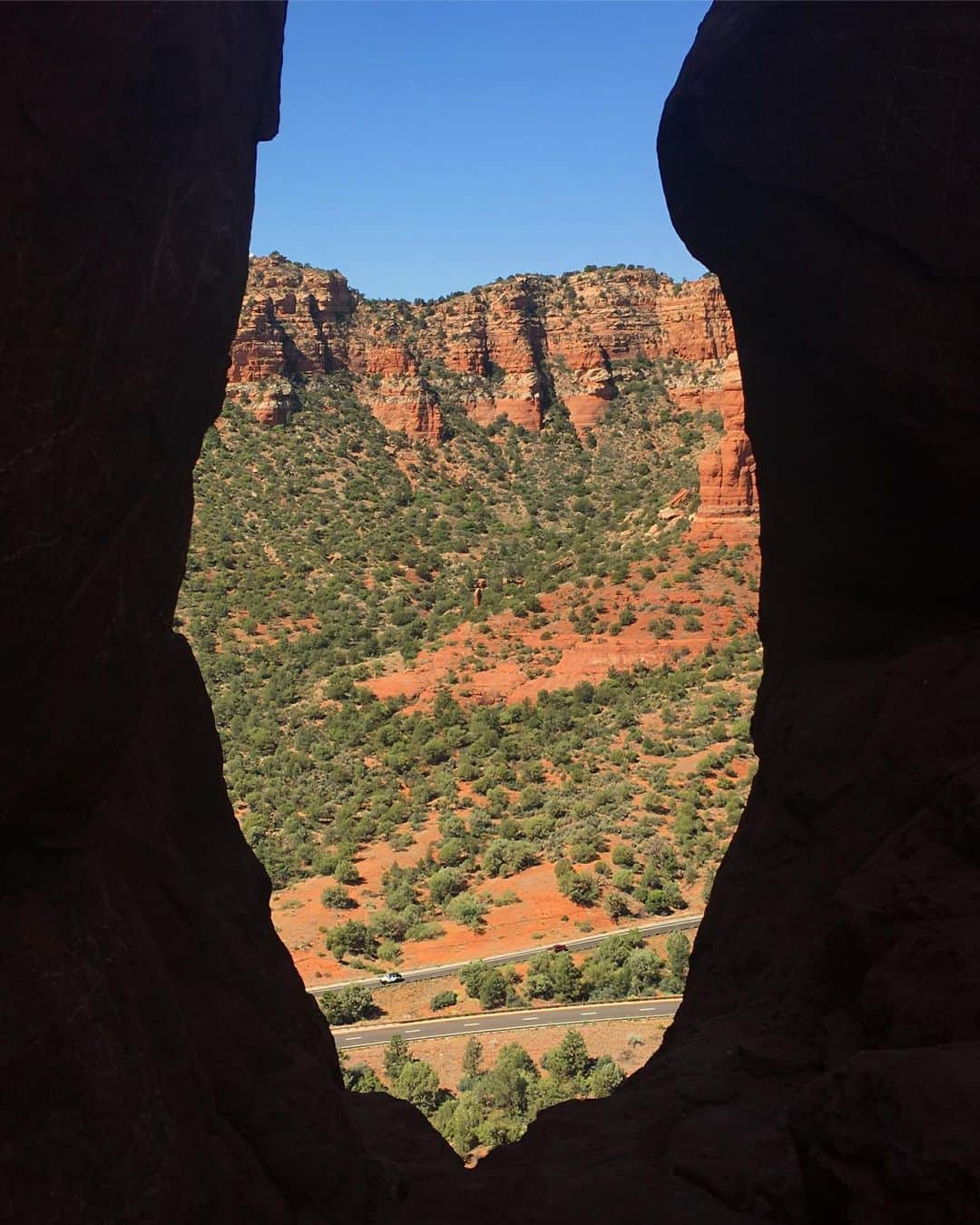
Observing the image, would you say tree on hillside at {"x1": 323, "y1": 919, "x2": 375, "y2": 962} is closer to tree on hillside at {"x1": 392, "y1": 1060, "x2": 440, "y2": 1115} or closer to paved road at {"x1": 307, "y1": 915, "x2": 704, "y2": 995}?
paved road at {"x1": 307, "y1": 915, "x2": 704, "y2": 995}

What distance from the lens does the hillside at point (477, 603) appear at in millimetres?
39781

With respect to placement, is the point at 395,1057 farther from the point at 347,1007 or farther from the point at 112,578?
the point at 112,578

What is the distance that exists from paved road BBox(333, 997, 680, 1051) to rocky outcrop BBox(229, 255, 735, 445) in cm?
7083

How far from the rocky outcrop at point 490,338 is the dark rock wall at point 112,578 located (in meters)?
88.0

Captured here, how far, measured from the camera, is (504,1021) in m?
28.8

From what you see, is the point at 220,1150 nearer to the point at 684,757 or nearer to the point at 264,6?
the point at 264,6

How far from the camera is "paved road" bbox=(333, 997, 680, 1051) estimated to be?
1112 inches

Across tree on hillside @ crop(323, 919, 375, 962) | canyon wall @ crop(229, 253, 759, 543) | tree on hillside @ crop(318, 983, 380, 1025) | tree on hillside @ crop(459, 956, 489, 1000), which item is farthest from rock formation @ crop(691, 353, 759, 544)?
tree on hillside @ crop(318, 983, 380, 1025)

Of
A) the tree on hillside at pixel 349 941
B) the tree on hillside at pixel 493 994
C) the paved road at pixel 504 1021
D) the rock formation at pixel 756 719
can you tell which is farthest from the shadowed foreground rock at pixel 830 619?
the tree on hillside at pixel 349 941

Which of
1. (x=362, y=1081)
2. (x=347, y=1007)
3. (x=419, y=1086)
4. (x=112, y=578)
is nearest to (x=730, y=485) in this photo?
(x=347, y=1007)

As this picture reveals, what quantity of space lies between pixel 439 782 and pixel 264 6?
4168 cm

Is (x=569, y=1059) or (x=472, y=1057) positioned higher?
(x=569, y=1059)

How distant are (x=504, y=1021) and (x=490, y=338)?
80.6 m

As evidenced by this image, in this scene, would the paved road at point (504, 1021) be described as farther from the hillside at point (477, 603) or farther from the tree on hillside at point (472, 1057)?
the hillside at point (477, 603)
